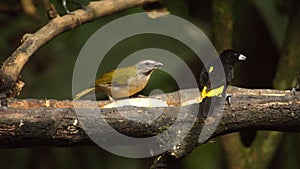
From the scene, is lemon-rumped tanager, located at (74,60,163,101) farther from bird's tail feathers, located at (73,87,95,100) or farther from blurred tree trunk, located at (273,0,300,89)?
blurred tree trunk, located at (273,0,300,89)

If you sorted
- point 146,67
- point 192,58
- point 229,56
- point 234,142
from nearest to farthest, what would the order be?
1. point 229,56
2. point 146,67
3. point 234,142
4. point 192,58

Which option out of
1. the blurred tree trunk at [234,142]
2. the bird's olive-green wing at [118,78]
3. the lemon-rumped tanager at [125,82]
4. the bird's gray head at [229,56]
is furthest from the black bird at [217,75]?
the blurred tree trunk at [234,142]

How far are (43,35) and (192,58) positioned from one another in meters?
1.69

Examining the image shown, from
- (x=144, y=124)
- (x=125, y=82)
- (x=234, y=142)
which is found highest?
(x=125, y=82)

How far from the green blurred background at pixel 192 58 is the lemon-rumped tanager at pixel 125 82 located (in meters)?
0.65

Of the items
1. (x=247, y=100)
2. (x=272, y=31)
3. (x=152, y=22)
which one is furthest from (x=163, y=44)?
(x=247, y=100)

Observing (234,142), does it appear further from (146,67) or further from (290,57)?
(146,67)

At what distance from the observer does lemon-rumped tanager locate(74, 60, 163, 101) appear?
3178mm

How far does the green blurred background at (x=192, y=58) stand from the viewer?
149 inches

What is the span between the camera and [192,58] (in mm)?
4469

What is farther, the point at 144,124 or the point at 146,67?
the point at 146,67

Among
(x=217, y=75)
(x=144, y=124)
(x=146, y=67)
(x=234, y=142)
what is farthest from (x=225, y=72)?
(x=234, y=142)

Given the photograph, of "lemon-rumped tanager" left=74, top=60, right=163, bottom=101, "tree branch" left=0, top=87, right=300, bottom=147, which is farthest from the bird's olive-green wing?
"tree branch" left=0, top=87, right=300, bottom=147

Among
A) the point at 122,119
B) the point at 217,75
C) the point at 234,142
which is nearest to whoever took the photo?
the point at 122,119
